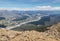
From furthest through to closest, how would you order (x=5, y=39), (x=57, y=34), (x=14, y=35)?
(x=57, y=34)
(x=14, y=35)
(x=5, y=39)

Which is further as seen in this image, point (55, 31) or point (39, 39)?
point (55, 31)

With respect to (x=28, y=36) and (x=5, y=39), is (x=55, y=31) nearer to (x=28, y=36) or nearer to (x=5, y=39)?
(x=28, y=36)

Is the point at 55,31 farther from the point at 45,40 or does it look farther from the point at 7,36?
the point at 7,36

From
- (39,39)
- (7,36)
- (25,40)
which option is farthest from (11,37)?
(39,39)

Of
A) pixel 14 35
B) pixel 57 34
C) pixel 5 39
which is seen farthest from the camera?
pixel 57 34

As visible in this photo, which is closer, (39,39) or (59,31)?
(39,39)

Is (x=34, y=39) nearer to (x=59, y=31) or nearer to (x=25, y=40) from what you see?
(x=25, y=40)

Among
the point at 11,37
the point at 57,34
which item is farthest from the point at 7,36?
the point at 57,34

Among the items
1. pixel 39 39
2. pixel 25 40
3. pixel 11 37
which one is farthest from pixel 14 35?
pixel 39 39
